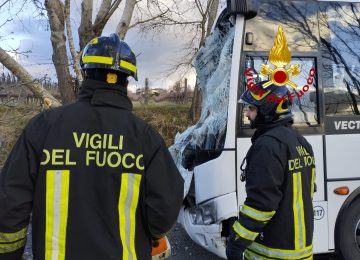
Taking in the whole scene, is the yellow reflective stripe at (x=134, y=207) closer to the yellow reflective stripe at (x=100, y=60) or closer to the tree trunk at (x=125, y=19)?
the yellow reflective stripe at (x=100, y=60)

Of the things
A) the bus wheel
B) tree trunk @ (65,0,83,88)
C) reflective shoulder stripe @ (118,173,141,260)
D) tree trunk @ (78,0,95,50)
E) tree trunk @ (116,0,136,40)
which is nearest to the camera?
reflective shoulder stripe @ (118,173,141,260)

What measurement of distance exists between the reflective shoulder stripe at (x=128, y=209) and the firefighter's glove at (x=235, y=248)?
0.83 meters

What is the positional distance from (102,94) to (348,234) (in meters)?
3.24

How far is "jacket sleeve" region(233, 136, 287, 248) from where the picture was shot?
2426 mm

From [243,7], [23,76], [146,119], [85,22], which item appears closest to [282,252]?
[243,7]

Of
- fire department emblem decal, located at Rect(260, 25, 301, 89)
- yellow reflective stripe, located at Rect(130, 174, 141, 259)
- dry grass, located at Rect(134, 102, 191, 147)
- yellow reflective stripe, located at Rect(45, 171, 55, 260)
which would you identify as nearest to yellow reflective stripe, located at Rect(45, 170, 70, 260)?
yellow reflective stripe, located at Rect(45, 171, 55, 260)

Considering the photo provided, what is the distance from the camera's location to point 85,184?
1842mm

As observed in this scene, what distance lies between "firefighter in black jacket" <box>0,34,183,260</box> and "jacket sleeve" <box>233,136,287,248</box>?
66cm

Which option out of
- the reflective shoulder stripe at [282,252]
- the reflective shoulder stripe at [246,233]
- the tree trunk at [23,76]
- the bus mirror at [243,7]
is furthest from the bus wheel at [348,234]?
the tree trunk at [23,76]

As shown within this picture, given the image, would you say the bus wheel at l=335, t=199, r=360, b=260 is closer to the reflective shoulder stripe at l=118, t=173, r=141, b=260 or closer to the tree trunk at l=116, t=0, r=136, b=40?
the reflective shoulder stripe at l=118, t=173, r=141, b=260

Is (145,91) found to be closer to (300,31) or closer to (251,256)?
(300,31)

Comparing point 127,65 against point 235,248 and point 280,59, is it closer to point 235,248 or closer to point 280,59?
point 235,248

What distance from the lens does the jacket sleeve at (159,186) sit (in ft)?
6.25

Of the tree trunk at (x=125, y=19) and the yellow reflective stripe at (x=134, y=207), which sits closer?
the yellow reflective stripe at (x=134, y=207)
